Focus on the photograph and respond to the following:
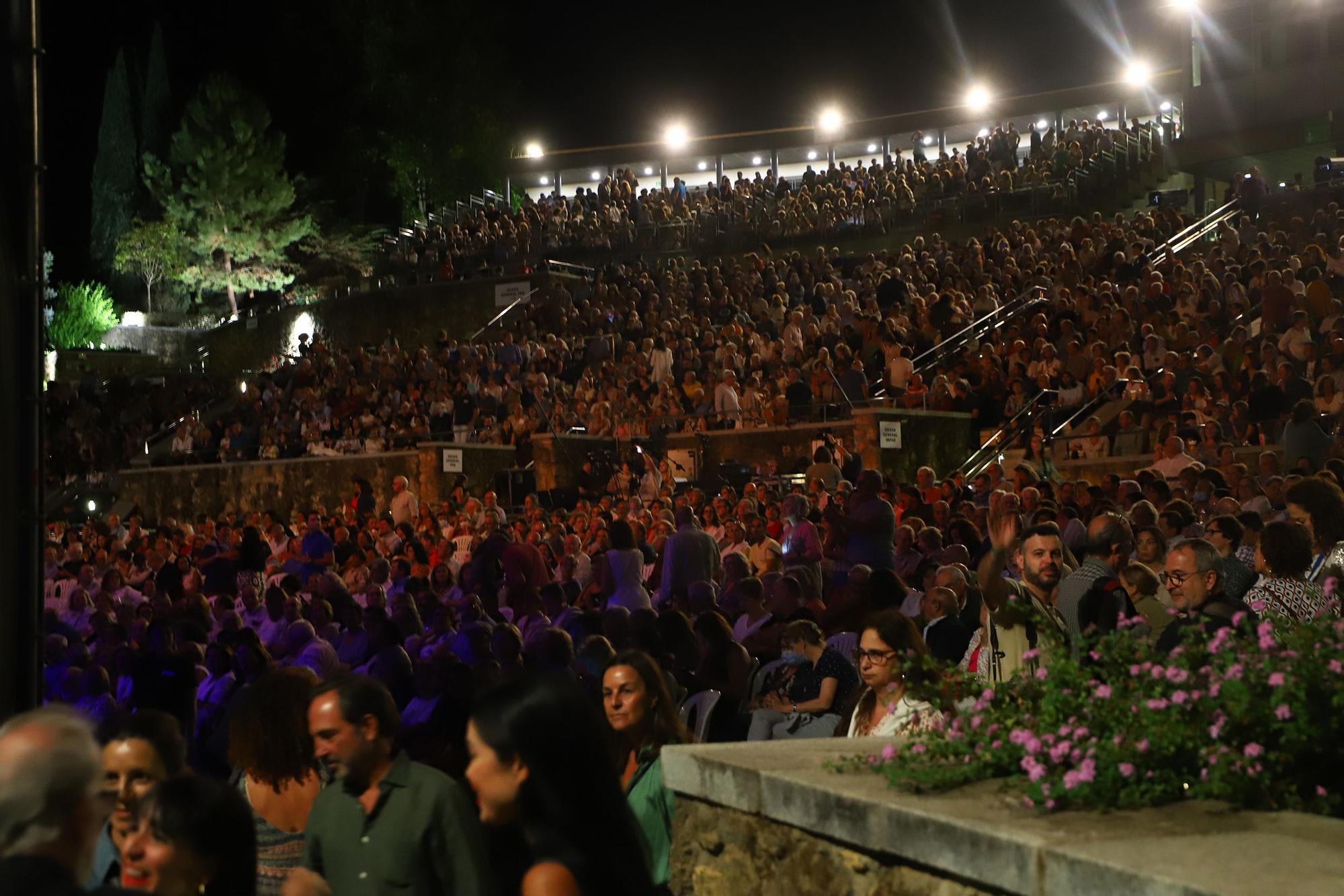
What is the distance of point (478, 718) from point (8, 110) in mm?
3343

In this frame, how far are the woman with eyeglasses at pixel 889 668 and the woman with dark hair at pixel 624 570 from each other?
223 inches

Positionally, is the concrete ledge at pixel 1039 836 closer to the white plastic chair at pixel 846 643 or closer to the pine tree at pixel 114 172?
the white plastic chair at pixel 846 643

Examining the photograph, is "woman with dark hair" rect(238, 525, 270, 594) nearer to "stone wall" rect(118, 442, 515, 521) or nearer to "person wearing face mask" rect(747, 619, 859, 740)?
"stone wall" rect(118, 442, 515, 521)

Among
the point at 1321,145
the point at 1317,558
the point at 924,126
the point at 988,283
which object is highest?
the point at 924,126

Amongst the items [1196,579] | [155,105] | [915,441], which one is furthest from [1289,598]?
[155,105]

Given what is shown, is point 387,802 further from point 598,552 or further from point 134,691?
point 598,552

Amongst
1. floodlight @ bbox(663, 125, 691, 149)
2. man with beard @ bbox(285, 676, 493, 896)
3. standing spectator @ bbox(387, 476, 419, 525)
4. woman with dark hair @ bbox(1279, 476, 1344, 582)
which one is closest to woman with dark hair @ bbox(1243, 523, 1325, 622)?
woman with dark hair @ bbox(1279, 476, 1344, 582)

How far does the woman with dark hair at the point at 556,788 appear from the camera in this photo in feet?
9.83

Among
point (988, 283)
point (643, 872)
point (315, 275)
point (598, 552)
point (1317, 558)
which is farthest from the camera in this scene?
point (315, 275)

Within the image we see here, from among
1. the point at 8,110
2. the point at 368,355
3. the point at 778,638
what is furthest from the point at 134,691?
the point at 368,355

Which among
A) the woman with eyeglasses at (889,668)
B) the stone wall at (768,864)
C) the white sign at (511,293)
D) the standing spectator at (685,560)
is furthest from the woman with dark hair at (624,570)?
the white sign at (511,293)

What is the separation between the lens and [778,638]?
8.19 m

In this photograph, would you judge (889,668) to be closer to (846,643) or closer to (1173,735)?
(1173,735)

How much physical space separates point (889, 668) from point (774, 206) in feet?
100.0
